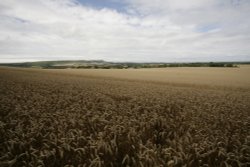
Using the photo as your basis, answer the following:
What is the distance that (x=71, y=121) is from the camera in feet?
20.8

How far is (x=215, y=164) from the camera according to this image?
431 cm

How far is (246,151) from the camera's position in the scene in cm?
465

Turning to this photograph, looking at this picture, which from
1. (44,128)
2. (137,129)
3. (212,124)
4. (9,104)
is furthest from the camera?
(9,104)

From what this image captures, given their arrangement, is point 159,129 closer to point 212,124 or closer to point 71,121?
point 212,124

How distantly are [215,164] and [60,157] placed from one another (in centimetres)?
290

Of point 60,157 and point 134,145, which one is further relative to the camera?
point 134,145

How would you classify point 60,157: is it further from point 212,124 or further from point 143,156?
point 212,124

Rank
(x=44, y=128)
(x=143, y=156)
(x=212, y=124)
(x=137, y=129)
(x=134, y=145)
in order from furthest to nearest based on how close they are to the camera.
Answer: (x=212, y=124) → (x=137, y=129) → (x=44, y=128) → (x=134, y=145) → (x=143, y=156)

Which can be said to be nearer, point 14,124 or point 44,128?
point 44,128

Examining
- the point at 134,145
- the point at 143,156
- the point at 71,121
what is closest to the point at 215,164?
the point at 143,156

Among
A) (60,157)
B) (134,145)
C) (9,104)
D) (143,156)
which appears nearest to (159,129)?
(134,145)

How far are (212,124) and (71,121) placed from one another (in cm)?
420

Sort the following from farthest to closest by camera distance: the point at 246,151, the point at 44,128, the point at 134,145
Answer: the point at 44,128 < the point at 134,145 < the point at 246,151

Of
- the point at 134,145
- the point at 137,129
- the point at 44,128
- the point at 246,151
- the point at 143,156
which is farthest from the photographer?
the point at 137,129
